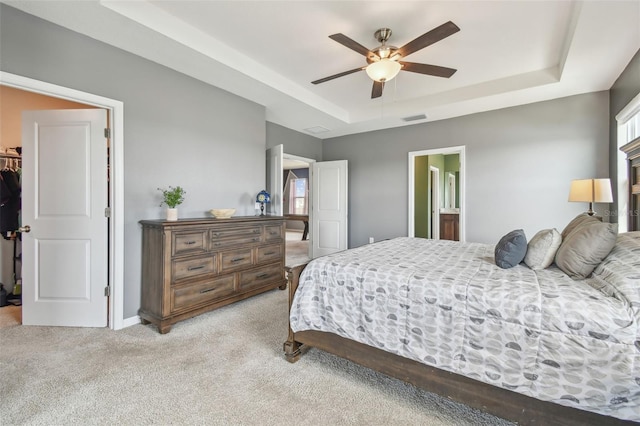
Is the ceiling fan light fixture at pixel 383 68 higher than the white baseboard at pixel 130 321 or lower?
higher

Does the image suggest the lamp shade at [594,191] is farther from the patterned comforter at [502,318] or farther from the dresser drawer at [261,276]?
the dresser drawer at [261,276]

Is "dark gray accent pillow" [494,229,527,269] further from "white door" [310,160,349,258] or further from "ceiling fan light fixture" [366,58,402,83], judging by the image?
"white door" [310,160,349,258]

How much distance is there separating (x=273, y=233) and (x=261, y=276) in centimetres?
54

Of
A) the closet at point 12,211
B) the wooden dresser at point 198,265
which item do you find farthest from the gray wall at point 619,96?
the closet at point 12,211

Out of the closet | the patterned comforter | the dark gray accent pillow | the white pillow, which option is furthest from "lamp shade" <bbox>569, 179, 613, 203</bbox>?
the closet

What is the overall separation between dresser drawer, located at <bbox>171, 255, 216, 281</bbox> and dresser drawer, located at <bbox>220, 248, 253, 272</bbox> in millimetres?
115

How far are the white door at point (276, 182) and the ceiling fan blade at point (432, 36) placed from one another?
7.71 feet

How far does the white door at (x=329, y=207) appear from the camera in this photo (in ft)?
18.0

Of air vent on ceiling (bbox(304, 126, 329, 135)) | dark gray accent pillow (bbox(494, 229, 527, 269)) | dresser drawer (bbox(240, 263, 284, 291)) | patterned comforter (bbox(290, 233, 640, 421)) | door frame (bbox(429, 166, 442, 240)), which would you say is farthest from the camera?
door frame (bbox(429, 166, 442, 240))

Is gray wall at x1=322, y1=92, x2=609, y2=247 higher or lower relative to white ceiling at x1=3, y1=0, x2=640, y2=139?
lower

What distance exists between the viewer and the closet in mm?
3072

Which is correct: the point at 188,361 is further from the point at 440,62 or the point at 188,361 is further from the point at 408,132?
the point at 408,132

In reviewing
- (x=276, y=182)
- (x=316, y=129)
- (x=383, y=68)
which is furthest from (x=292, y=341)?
(x=316, y=129)

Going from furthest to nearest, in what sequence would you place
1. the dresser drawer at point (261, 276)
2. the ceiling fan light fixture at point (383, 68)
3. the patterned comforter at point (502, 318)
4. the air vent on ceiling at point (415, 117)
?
the air vent on ceiling at point (415, 117), the dresser drawer at point (261, 276), the ceiling fan light fixture at point (383, 68), the patterned comforter at point (502, 318)
